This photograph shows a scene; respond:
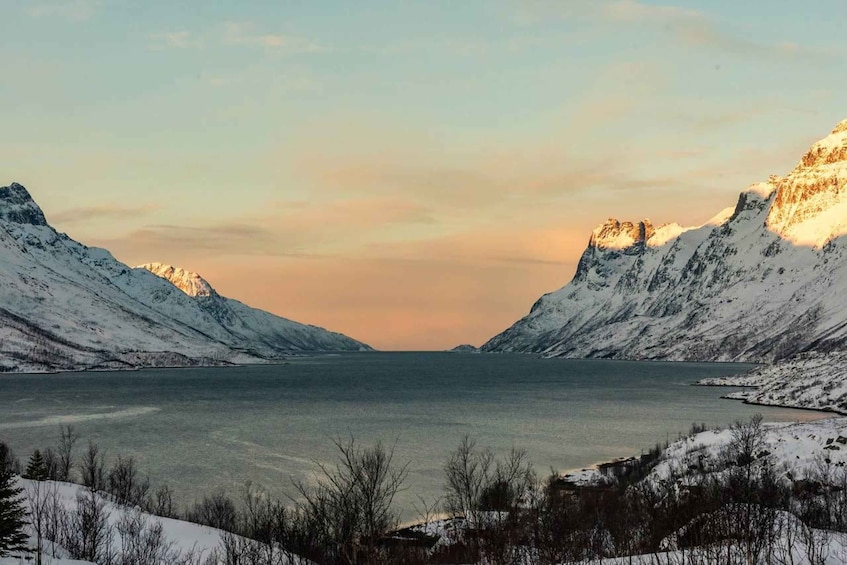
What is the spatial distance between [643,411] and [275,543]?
11803 cm

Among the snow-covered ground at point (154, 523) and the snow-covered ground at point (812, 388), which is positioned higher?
the snow-covered ground at point (812, 388)

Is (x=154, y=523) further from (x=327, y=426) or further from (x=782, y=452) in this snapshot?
(x=327, y=426)

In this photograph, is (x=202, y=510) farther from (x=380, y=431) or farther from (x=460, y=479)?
(x=380, y=431)

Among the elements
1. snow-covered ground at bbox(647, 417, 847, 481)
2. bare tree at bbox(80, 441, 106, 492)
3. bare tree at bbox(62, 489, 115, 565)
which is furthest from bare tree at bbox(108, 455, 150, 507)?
snow-covered ground at bbox(647, 417, 847, 481)

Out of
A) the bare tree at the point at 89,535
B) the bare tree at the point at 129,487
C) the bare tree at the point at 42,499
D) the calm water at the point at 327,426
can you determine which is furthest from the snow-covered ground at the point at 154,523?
the calm water at the point at 327,426

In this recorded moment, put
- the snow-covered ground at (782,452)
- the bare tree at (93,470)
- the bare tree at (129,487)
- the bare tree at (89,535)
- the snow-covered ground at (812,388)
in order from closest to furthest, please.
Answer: the bare tree at (89,535)
the bare tree at (129,487)
the snow-covered ground at (782,452)
the bare tree at (93,470)
the snow-covered ground at (812,388)

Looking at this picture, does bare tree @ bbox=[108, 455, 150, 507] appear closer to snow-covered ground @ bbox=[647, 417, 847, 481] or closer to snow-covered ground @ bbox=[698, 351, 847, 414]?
snow-covered ground @ bbox=[647, 417, 847, 481]

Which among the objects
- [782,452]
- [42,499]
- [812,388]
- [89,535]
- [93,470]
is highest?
[812,388]

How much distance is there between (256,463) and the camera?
93.4 m

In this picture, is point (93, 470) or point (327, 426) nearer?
point (93, 470)

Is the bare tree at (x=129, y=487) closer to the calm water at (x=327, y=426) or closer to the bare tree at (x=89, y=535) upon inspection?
the calm water at (x=327, y=426)

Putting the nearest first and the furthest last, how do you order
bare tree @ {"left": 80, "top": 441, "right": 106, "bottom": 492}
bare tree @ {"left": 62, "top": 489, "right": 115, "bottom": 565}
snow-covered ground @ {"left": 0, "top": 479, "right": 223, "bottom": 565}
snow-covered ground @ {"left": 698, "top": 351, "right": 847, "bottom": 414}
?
1. bare tree @ {"left": 62, "top": 489, "right": 115, "bottom": 565}
2. snow-covered ground @ {"left": 0, "top": 479, "right": 223, "bottom": 565}
3. bare tree @ {"left": 80, "top": 441, "right": 106, "bottom": 492}
4. snow-covered ground @ {"left": 698, "top": 351, "right": 847, "bottom": 414}

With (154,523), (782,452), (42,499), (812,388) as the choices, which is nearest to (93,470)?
(42,499)

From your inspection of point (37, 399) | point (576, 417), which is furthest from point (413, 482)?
point (37, 399)
